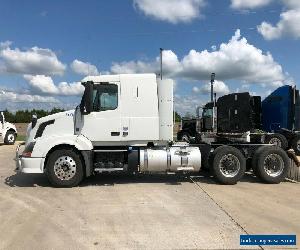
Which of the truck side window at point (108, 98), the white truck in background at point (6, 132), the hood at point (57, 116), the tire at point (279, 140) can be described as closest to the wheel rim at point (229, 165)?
the truck side window at point (108, 98)

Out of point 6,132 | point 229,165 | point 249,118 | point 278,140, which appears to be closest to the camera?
point 229,165

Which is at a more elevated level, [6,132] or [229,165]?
[6,132]

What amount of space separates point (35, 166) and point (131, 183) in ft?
8.17

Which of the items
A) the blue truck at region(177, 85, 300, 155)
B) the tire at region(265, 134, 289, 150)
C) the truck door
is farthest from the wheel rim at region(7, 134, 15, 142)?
the truck door

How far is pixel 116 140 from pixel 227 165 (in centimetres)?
299

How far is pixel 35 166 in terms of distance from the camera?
407 inches

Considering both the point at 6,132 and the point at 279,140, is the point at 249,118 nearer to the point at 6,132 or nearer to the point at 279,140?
the point at 279,140

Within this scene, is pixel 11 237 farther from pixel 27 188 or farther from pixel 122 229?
pixel 27 188

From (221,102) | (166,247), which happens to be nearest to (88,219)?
(166,247)

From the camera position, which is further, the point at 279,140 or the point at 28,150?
the point at 279,140

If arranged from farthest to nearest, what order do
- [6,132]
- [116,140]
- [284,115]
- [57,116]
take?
[6,132]
[284,115]
[57,116]
[116,140]

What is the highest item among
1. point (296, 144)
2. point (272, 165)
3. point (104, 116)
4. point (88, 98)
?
point (88, 98)

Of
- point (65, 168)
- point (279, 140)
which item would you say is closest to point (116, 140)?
point (65, 168)

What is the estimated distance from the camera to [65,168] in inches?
409
